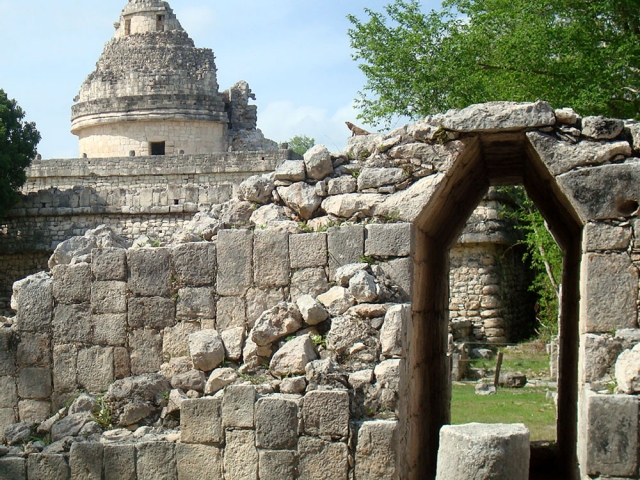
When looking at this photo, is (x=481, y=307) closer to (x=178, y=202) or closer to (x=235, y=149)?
(x=178, y=202)

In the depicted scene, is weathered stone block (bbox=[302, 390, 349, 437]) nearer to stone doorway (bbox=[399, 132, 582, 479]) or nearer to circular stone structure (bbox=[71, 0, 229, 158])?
stone doorway (bbox=[399, 132, 582, 479])

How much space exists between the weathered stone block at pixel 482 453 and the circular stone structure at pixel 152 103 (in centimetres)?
2321

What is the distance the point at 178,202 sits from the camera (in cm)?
2003

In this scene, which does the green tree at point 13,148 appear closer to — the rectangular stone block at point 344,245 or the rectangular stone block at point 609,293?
the rectangular stone block at point 344,245

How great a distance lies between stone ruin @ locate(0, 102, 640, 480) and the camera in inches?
257

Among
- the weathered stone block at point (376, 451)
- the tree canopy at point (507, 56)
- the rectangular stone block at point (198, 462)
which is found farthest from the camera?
the tree canopy at point (507, 56)

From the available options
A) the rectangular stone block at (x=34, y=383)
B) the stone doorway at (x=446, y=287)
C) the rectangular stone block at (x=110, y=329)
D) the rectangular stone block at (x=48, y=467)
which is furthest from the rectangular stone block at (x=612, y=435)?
the rectangular stone block at (x=34, y=383)

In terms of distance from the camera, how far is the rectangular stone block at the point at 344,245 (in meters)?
7.17

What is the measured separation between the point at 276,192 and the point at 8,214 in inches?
627

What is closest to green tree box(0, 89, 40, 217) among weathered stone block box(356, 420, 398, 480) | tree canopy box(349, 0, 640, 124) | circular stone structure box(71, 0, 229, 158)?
circular stone structure box(71, 0, 229, 158)

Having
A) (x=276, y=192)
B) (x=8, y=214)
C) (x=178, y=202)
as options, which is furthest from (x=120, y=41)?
(x=276, y=192)

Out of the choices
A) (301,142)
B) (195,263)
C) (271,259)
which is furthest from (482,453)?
(301,142)

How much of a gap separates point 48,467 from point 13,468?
0.31 meters

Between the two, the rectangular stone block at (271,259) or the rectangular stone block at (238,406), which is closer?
the rectangular stone block at (238,406)
